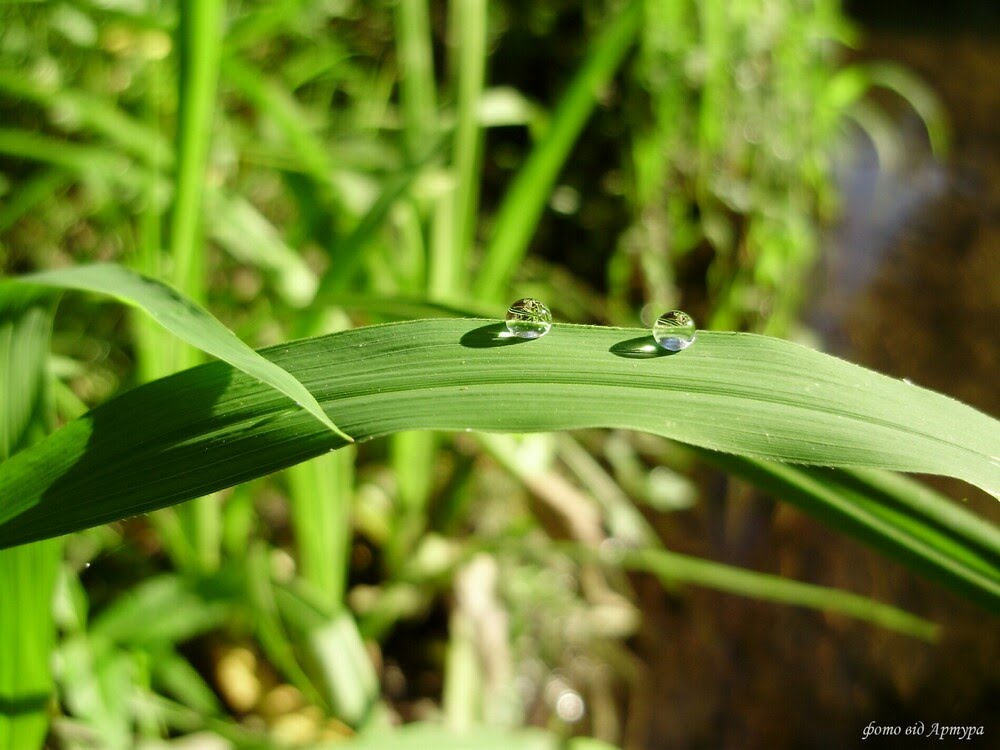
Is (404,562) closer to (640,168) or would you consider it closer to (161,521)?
(161,521)

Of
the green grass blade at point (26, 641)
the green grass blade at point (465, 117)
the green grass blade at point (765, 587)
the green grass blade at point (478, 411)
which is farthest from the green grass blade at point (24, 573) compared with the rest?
the green grass blade at point (765, 587)

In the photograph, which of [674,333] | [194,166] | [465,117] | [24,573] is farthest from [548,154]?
[24,573]

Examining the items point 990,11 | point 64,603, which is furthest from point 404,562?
point 990,11

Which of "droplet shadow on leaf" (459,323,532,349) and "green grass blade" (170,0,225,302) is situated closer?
"droplet shadow on leaf" (459,323,532,349)

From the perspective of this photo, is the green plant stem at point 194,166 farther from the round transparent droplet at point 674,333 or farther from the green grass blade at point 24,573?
the round transparent droplet at point 674,333

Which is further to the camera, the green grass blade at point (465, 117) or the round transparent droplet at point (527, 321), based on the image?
the green grass blade at point (465, 117)

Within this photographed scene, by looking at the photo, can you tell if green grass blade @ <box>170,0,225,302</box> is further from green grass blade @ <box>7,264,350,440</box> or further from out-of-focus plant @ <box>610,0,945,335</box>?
out-of-focus plant @ <box>610,0,945,335</box>

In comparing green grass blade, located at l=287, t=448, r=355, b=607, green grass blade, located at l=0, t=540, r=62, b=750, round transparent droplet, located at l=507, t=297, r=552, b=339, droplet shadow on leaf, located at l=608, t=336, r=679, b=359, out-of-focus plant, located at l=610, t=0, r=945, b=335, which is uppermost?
out-of-focus plant, located at l=610, t=0, r=945, b=335

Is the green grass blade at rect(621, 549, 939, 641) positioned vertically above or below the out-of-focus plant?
below

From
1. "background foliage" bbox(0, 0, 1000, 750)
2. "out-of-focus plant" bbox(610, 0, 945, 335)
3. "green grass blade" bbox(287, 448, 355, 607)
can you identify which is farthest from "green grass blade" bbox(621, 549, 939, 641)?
"out-of-focus plant" bbox(610, 0, 945, 335)
